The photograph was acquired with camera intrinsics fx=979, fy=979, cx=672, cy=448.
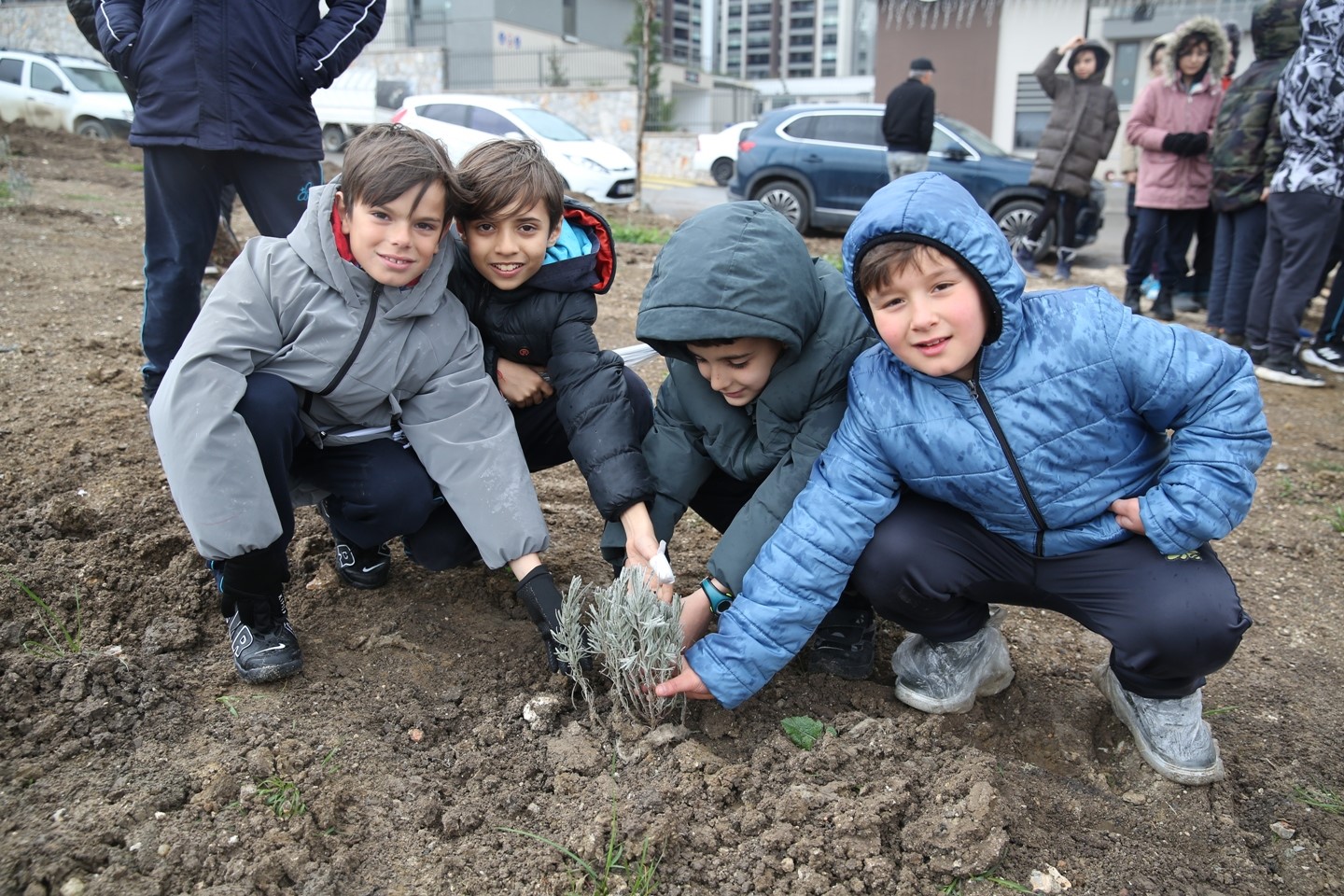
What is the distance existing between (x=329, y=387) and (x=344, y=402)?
0.20ft

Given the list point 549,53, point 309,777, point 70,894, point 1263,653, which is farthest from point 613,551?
point 549,53

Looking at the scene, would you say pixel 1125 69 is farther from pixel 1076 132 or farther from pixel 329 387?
pixel 329 387

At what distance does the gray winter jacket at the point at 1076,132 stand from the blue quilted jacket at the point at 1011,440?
654 centimetres

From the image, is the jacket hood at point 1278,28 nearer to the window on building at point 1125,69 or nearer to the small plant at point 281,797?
→ the small plant at point 281,797

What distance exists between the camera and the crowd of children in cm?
183

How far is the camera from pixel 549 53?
27141 millimetres

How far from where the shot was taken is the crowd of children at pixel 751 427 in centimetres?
183

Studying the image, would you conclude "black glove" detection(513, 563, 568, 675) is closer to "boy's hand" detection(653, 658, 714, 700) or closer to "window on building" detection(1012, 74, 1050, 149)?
"boy's hand" detection(653, 658, 714, 700)

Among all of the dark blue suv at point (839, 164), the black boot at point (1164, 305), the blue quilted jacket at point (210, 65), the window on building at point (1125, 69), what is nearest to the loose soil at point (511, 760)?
the blue quilted jacket at point (210, 65)

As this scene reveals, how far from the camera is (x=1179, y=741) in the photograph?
1.97 meters

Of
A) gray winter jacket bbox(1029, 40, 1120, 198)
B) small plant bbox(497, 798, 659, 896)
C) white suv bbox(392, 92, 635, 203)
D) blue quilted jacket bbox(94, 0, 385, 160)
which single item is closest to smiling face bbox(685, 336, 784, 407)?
small plant bbox(497, 798, 659, 896)

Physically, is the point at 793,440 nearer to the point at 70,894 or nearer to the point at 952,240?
the point at 952,240

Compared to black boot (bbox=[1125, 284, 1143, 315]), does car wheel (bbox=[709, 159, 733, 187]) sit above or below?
above

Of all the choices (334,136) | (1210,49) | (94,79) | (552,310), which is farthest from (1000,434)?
(334,136)
